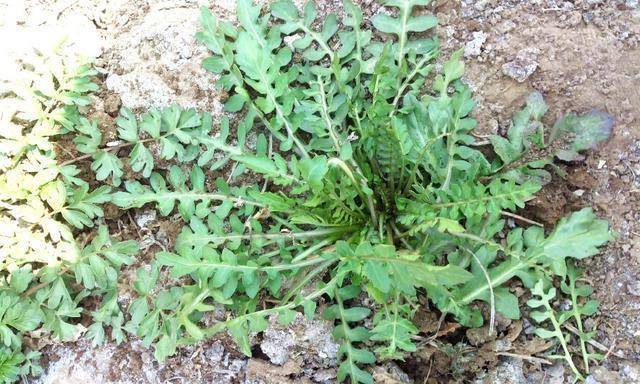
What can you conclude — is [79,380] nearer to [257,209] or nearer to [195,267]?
[195,267]

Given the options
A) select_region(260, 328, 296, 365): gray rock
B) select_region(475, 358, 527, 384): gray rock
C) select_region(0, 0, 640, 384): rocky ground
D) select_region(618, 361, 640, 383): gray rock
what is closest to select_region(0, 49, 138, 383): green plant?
select_region(0, 0, 640, 384): rocky ground

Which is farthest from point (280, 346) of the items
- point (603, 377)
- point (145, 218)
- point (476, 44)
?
point (476, 44)

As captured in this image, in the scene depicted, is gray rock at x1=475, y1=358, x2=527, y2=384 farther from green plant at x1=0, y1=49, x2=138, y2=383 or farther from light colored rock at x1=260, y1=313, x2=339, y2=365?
green plant at x1=0, y1=49, x2=138, y2=383

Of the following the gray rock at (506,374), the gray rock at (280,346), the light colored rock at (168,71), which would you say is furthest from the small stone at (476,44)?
the gray rock at (280,346)

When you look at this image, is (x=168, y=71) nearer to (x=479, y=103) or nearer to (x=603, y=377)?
(x=479, y=103)

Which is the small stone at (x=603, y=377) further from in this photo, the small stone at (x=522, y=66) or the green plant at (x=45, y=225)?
the green plant at (x=45, y=225)

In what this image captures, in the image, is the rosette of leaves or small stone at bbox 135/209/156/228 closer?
the rosette of leaves
